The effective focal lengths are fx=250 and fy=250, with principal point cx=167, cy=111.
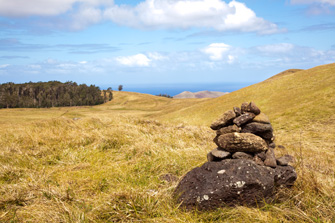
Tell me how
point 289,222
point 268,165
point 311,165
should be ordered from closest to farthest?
1. point 289,222
2. point 268,165
3. point 311,165

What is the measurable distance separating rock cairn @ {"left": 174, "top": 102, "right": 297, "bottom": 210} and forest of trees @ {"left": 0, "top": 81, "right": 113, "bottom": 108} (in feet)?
237

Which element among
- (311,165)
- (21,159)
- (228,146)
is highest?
(228,146)

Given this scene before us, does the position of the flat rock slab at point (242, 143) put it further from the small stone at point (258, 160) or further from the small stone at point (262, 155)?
the small stone at point (258, 160)

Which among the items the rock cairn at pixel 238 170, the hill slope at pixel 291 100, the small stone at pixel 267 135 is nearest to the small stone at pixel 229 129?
the rock cairn at pixel 238 170

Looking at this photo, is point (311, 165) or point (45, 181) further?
point (311, 165)

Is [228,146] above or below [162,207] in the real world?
above

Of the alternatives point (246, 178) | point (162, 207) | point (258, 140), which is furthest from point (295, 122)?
point (162, 207)

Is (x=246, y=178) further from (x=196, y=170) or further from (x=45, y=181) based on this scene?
(x=45, y=181)

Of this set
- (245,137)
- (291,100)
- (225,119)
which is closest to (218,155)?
(245,137)

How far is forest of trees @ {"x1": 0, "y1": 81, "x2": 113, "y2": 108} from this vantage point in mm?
67938

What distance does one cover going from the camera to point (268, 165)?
6.70m

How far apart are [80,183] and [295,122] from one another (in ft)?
55.3

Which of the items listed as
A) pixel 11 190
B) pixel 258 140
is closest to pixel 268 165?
pixel 258 140

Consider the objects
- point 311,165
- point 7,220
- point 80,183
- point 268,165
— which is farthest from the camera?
point 311,165
